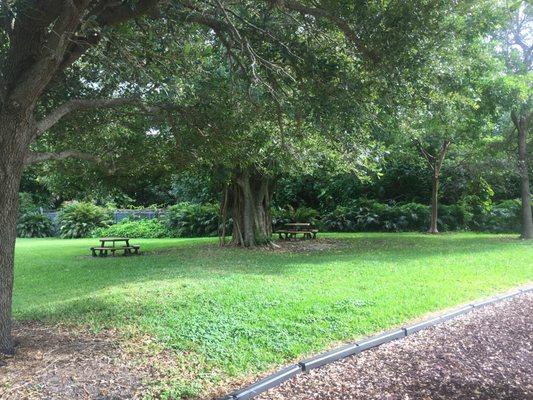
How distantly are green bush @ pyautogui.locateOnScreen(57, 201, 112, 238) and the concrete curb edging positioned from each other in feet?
79.7

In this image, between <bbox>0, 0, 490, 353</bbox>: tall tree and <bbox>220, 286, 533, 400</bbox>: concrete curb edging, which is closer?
<bbox>220, 286, 533, 400</bbox>: concrete curb edging

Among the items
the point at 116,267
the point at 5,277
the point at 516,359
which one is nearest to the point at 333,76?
the point at 516,359

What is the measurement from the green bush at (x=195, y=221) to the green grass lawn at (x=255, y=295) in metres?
10.8

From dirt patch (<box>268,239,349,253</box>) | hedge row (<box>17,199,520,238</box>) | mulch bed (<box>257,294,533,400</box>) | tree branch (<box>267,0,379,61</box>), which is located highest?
tree branch (<box>267,0,379,61</box>)

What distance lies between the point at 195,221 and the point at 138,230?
11.5 ft

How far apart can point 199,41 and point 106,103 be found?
228cm

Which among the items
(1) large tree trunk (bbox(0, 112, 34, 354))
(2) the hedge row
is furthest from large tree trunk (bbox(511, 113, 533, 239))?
(1) large tree trunk (bbox(0, 112, 34, 354))

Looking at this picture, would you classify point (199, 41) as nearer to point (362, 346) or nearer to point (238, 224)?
point (362, 346)

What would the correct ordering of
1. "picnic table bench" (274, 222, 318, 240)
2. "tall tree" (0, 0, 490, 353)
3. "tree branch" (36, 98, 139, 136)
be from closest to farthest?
"tall tree" (0, 0, 490, 353) → "tree branch" (36, 98, 139, 136) → "picnic table bench" (274, 222, 318, 240)

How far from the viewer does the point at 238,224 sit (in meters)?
17.1

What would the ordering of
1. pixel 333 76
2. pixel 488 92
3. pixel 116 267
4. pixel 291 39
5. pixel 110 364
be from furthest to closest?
pixel 488 92 < pixel 116 267 < pixel 291 39 < pixel 333 76 < pixel 110 364

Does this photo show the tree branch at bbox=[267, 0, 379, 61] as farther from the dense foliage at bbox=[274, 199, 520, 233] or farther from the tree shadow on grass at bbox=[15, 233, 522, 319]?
the dense foliage at bbox=[274, 199, 520, 233]

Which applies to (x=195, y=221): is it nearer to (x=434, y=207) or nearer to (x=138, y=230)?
(x=138, y=230)

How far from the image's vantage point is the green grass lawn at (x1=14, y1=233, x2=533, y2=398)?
5.55 metres
